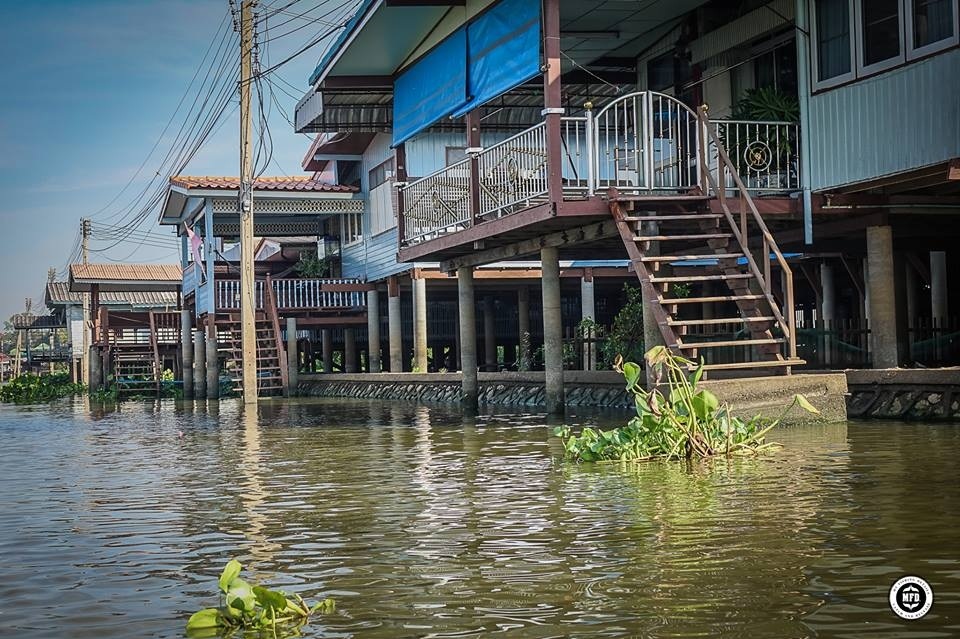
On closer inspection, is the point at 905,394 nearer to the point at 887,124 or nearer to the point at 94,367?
the point at 887,124

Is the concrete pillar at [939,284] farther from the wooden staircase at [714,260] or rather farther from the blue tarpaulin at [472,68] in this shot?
the blue tarpaulin at [472,68]

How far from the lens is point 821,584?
4.98 meters

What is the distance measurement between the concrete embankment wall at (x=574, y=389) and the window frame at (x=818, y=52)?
376 centimetres

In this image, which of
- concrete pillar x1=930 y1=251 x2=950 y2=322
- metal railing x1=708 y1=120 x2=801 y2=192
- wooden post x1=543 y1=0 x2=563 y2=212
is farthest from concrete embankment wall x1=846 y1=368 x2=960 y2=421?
concrete pillar x1=930 y1=251 x2=950 y2=322

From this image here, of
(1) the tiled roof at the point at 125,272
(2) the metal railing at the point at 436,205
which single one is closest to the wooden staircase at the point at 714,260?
(2) the metal railing at the point at 436,205

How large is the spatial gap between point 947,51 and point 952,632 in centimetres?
972

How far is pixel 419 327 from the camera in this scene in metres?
25.3

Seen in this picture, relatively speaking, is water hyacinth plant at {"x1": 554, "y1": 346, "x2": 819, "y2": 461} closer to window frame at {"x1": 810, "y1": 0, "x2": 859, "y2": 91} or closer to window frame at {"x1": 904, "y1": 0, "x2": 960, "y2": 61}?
window frame at {"x1": 904, "y1": 0, "x2": 960, "y2": 61}

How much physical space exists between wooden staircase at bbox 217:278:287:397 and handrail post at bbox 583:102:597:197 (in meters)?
15.5

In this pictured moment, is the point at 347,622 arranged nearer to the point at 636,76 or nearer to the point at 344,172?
the point at 636,76

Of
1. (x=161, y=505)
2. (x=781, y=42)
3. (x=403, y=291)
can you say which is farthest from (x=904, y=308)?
(x=403, y=291)

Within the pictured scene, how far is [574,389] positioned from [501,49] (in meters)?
4.96

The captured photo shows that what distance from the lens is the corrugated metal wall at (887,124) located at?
12.7 meters

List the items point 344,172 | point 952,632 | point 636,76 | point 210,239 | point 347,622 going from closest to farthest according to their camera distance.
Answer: point 952,632 → point 347,622 → point 636,76 → point 210,239 → point 344,172
